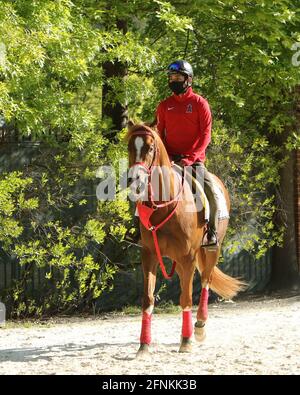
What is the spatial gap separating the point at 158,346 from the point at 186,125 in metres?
2.62

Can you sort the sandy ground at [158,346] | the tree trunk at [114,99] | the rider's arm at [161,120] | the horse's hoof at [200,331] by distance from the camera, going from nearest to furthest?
1. the sandy ground at [158,346]
2. the rider's arm at [161,120]
3. the horse's hoof at [200,331]
4. the tree trunk at [114,99]

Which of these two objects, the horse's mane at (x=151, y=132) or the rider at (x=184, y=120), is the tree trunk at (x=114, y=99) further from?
the horse's mane at (x=151, y=132)

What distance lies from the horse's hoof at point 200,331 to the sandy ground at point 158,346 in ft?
0.35

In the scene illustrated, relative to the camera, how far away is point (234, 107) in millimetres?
14117

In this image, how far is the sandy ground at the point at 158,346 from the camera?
27.8 ft

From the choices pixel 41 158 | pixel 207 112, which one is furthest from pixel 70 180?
pixel 207 112

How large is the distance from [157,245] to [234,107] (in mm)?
5625

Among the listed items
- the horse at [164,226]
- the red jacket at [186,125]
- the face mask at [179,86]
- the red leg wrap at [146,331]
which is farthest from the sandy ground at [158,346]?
the face mask at [179,86]

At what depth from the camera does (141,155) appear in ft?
27.5

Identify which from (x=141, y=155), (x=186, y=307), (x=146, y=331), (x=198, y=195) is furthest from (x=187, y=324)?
(x=141, y=155)

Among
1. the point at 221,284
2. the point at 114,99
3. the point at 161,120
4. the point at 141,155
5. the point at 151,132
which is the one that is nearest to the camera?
the point at 141,155

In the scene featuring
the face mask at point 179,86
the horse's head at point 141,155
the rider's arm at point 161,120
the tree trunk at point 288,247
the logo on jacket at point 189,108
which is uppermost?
the face mask at point 179,86

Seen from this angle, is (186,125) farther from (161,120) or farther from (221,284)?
(221,284)
